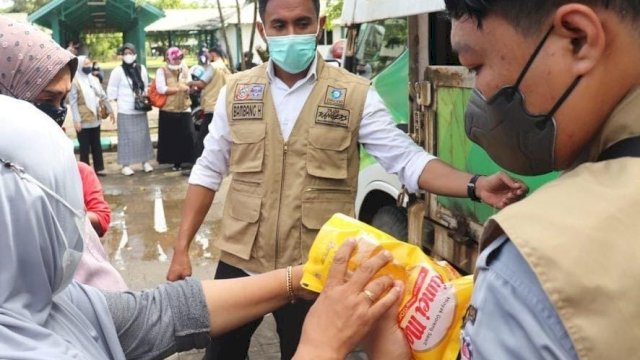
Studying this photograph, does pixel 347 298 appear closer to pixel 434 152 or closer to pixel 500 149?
pixel 500 149

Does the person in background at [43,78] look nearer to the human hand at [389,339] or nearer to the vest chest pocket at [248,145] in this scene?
the vest chest pocket at [248,145]

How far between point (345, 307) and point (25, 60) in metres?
1.58

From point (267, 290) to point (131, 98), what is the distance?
6744 mm

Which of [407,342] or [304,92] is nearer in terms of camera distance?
[407,342]

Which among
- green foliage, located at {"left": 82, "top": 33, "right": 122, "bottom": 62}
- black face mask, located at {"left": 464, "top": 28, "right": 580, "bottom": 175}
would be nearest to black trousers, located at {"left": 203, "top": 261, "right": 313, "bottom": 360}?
black face mask, located at {"left": 464, "top": 28, "right": 580, "bottom": 175}

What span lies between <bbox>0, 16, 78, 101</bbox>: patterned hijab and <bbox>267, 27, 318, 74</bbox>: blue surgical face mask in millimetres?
798

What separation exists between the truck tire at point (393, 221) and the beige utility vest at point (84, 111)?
5025 mm

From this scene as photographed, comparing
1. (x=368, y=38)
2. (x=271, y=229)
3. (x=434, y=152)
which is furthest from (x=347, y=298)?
(x=368, y=38)

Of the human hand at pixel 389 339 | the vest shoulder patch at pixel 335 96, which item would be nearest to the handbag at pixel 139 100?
the vest shoulder patch at pixel 335 96

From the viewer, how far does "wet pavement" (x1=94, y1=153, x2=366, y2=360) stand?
12.7ft

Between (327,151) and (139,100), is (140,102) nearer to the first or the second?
(139,100)

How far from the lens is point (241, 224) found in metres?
2.35

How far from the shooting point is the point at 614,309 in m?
0.74

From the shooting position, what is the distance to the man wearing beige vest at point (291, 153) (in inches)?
90.2
